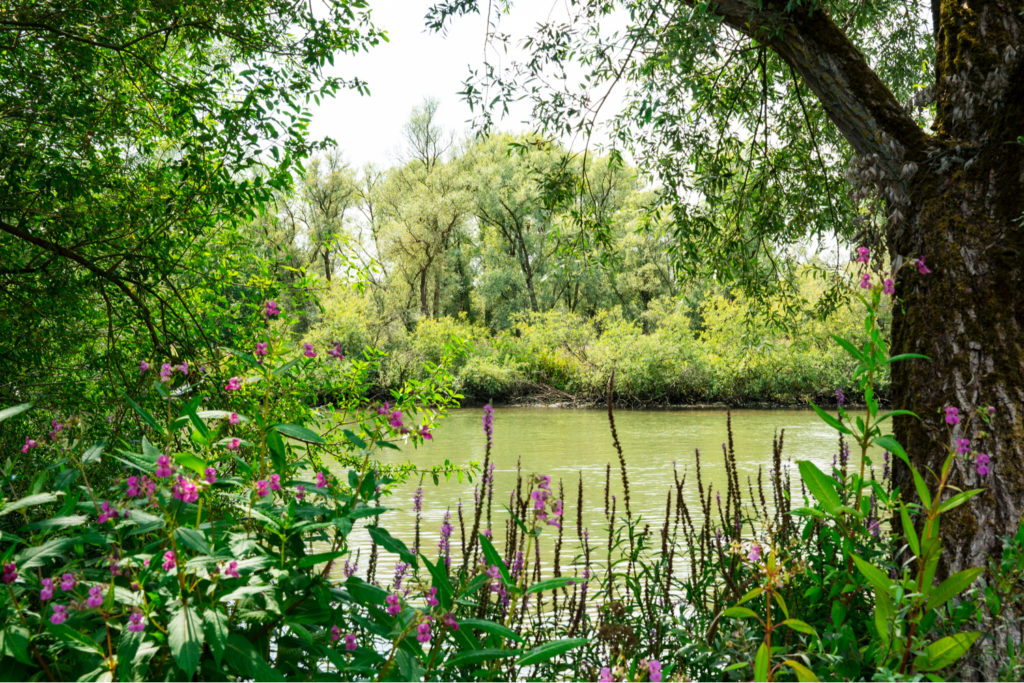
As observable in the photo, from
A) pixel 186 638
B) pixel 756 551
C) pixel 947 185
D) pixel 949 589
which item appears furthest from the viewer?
pixel 947 185

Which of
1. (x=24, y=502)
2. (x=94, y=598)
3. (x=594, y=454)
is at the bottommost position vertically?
(x=594, y=454)

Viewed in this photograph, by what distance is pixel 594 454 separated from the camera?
1298 cm

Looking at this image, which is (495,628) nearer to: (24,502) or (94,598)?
→ (94,598)

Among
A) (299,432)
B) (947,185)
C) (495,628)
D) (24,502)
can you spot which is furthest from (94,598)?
(947,185)

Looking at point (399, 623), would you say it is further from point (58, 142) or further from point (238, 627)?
point (58, 142)

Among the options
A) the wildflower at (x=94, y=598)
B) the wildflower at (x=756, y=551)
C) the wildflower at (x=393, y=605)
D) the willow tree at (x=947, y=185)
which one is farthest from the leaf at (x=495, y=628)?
the willow tree at (x=947, y=185)

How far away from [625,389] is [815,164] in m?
17.4

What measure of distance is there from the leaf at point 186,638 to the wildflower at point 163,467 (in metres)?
0.23

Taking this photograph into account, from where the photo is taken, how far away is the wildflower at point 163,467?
1261 mm

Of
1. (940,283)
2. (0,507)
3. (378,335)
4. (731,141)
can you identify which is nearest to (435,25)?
(731,141)

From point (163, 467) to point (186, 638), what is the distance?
0.30m

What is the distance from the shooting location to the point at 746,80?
6.01m

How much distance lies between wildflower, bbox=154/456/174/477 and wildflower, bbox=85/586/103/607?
9.0 inches

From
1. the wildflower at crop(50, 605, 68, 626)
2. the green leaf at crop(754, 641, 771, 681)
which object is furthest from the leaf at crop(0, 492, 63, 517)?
the green leaf at crop(754, 641, 771, 681)
